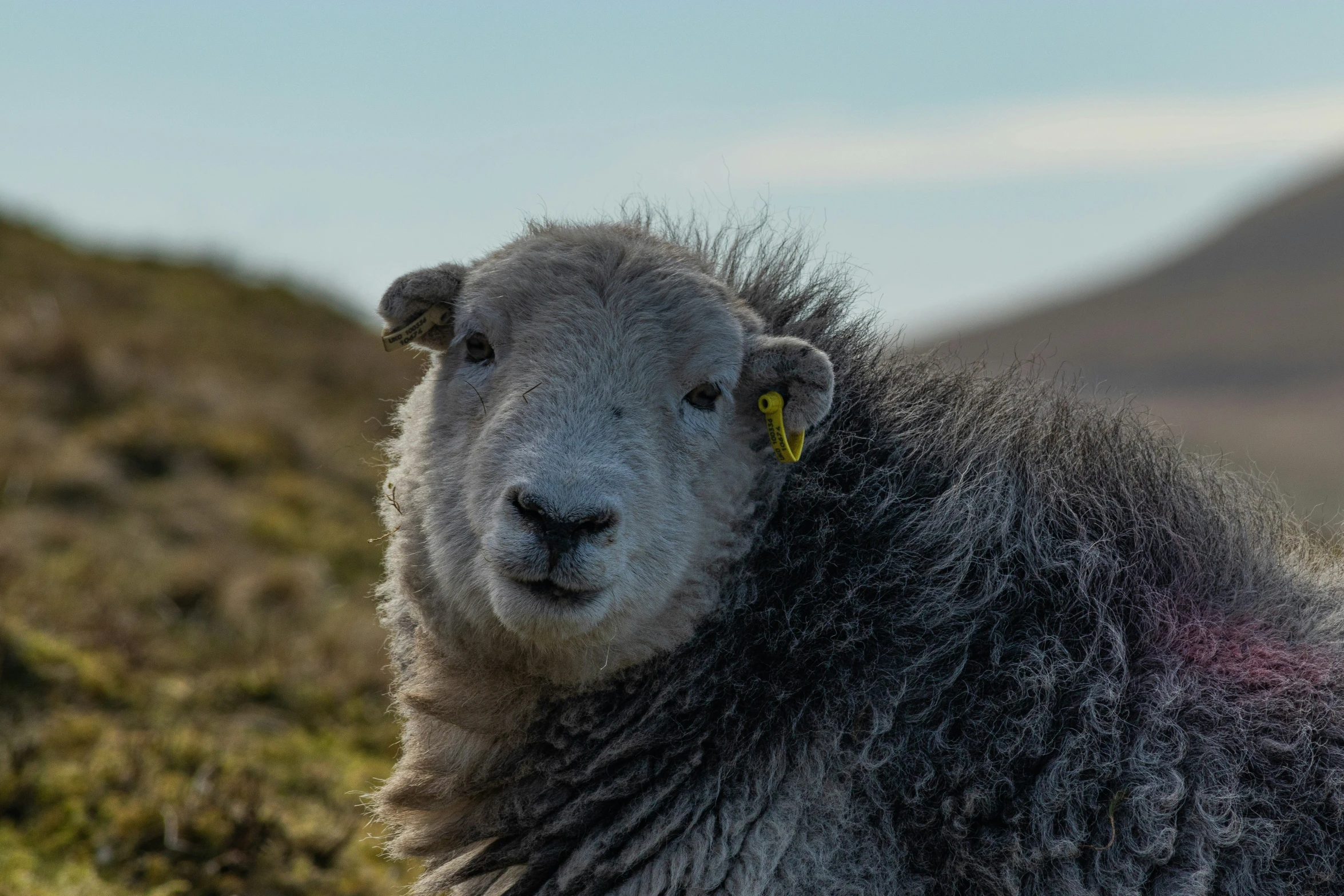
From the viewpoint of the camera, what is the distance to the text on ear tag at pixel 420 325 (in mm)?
4562

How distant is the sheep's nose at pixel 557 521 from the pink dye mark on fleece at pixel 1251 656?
2.01 meters

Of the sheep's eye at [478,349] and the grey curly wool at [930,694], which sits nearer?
the grey curly wool at [930,694]

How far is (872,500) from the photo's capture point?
14.1 ft

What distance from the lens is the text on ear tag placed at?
15.0 feet

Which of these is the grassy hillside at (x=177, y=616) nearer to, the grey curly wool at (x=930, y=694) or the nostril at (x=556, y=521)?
the grey curly wool at (x=930, y=694)

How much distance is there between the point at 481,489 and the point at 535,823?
3.93 ft

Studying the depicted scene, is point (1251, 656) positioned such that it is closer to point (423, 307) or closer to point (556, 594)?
point (556, 594)

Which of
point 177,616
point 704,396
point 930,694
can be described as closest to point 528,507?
point 704,396

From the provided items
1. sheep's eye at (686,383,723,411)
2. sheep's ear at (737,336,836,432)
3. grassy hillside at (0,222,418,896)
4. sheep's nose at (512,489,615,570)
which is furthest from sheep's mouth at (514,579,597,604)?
grassy hillside at (0,222,418,896)

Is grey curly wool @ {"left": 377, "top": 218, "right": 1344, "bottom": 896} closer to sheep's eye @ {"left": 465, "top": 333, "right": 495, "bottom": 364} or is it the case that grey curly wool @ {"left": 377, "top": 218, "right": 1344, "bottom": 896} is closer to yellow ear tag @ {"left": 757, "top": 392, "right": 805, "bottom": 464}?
yellow ear tag @ {"left": 757, "top": 392, "right": 805, "bottom": 464}

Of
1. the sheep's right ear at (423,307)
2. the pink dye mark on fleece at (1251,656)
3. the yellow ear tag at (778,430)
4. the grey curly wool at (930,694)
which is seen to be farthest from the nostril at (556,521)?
the pink dye mark on fleece at (1251,656)

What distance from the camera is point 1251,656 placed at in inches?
157

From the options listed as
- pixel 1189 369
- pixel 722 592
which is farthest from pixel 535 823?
pixel 1189 369

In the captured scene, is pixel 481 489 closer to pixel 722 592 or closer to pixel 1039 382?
pixel 722 592
